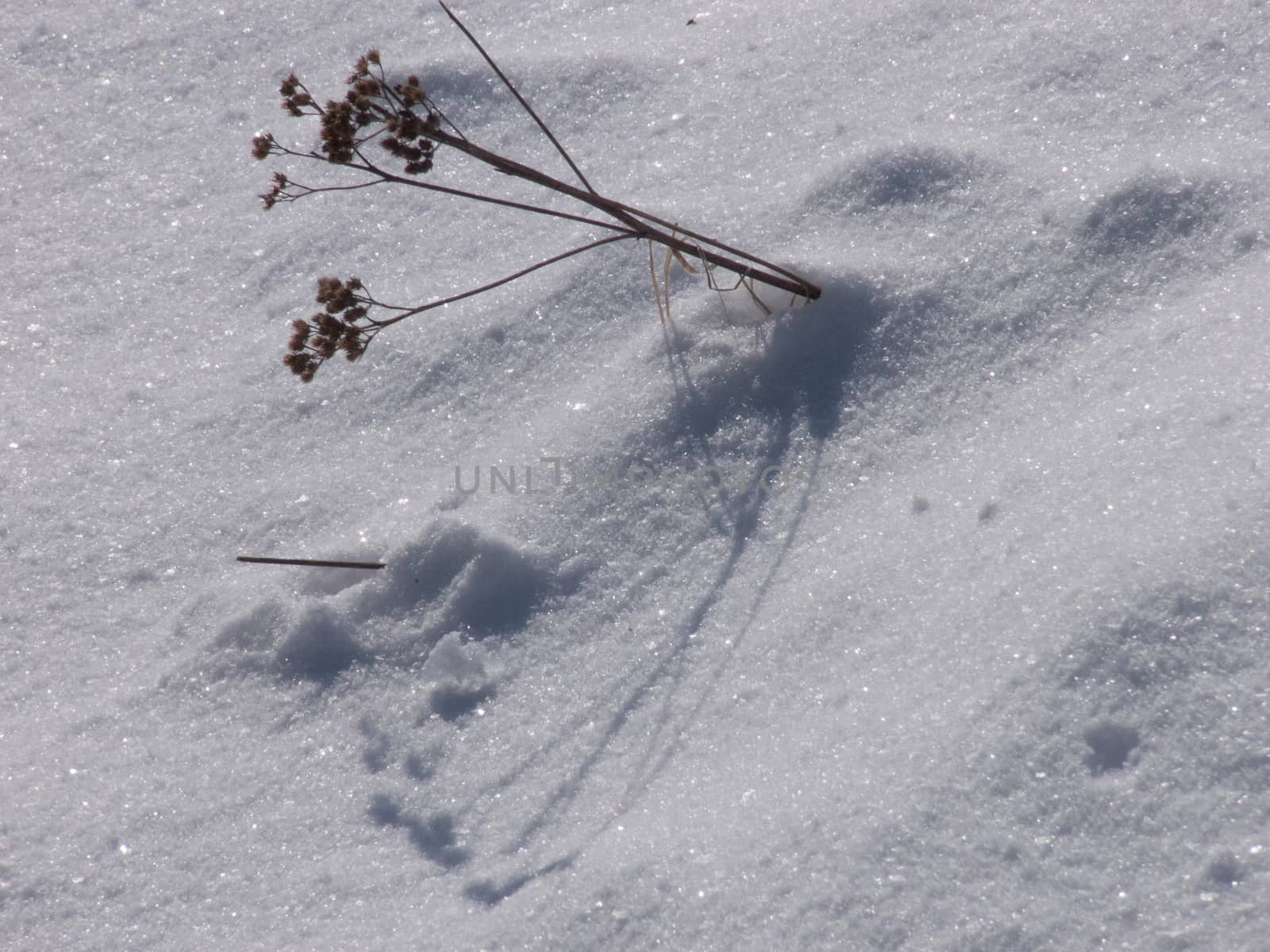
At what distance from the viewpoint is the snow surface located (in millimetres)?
1229

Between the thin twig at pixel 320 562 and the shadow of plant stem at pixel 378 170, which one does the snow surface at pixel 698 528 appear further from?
the shadow of plant stem at pixel 378 170

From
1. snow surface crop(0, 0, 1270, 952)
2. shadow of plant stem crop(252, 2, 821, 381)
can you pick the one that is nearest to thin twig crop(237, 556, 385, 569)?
snow surface crop(0, 0, 1270, 952)

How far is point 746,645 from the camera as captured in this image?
1511 mm

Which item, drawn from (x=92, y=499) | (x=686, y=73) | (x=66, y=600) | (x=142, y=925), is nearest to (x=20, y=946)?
(x=142, y=925)

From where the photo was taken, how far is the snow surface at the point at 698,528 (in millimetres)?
1229

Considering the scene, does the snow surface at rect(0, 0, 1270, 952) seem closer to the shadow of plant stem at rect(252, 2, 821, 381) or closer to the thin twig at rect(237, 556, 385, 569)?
the thin twig at rect(237, 556, 385, 569)

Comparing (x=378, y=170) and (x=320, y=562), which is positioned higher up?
(x=378, y=170)

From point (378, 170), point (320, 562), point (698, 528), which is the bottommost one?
point (698, 528)

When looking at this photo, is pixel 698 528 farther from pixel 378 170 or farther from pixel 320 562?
pixel 378 170

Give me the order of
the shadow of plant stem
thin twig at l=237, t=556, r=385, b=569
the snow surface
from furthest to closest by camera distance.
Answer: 1. thin twig at l=237, t=556, r=385, b=569
2. the shadow of plant stem
3. the snow surface

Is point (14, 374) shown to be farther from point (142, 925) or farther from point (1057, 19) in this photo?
point (1057, 19)

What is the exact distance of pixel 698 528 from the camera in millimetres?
1677

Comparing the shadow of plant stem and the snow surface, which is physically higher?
the shadow of plant stem

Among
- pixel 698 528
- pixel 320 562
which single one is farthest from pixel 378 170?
pixel 698 528
